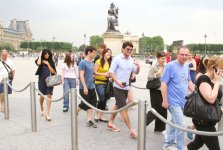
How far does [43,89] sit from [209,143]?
5.13 meters

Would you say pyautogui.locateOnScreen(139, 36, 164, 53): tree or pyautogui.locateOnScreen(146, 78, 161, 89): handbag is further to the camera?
pyautogui.locateOnScreen(139, 36, 164, 53): tree

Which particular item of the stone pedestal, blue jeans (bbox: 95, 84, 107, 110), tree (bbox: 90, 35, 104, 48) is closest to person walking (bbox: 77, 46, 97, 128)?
blue jeans (bbox: 95, 84, 107, 110)

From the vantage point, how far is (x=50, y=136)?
22.5 ft

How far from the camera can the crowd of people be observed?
4.50 metres

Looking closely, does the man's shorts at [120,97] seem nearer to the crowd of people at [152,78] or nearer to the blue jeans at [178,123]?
the crowd of people at [152,78]

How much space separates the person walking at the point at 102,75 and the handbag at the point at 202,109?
12.2 ft

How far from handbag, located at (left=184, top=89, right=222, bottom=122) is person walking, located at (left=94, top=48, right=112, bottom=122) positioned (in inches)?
147

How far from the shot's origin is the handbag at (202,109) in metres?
4.38

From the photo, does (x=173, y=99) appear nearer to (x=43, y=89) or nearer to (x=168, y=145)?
(x=168, y=145)

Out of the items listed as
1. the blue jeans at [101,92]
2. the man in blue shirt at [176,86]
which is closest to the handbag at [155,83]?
the man in blue shirt at [176,86]

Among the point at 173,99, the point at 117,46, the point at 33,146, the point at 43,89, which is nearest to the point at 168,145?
the point at 173,99

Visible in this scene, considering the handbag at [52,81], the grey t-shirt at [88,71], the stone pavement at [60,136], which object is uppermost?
the grey t-shirt at [88,71]

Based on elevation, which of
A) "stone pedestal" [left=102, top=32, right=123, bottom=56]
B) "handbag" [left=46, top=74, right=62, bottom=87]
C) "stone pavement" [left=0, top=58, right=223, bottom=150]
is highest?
"stone pedestal" [left=102, top=32, right=123, bottom=56]

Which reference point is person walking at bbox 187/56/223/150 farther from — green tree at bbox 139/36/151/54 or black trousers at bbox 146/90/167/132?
green tree at bbox 139/36/151/54
